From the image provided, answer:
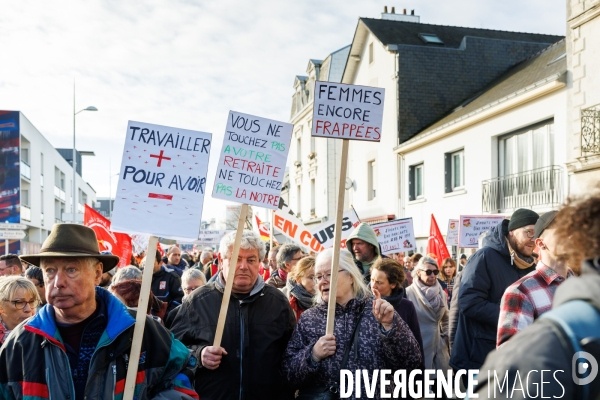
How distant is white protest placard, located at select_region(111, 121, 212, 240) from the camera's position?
150 inches

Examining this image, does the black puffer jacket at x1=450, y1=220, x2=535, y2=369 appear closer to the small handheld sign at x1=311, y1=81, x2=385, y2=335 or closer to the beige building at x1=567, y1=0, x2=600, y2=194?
the small handheld sign at x1=311, y1=81, x2=385, y2=335

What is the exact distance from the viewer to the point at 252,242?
14.6 ft

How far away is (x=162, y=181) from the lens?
3895 millimetres

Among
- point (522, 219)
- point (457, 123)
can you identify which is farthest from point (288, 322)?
point (457, 123)

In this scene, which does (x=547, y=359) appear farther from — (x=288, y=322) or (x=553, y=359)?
(x=288, y=322)

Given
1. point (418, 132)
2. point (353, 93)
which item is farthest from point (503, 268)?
A: point (418, 132)

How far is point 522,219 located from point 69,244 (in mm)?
3288

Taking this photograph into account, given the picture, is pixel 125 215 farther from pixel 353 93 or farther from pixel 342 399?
pixel 353 93

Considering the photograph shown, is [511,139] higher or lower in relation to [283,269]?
higher

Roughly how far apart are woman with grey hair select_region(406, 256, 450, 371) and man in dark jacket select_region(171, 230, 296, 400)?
3.12 meters

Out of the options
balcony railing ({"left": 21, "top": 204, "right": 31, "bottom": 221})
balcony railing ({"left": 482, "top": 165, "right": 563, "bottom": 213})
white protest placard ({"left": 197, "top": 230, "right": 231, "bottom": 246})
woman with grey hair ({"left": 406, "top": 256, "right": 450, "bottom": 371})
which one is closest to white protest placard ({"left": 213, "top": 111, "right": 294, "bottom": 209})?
woman with grey hair ({"left": 406, "top": 256, "right": 450, "bottom": 371})

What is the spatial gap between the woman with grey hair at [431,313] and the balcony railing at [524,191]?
8.55 meters

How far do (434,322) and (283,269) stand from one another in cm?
181

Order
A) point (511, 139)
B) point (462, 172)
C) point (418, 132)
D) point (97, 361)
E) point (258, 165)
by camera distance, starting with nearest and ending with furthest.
→ point (97, 361)
point (258, 165)
point (511, 139)
point (462, 172)
point (418, 132)
